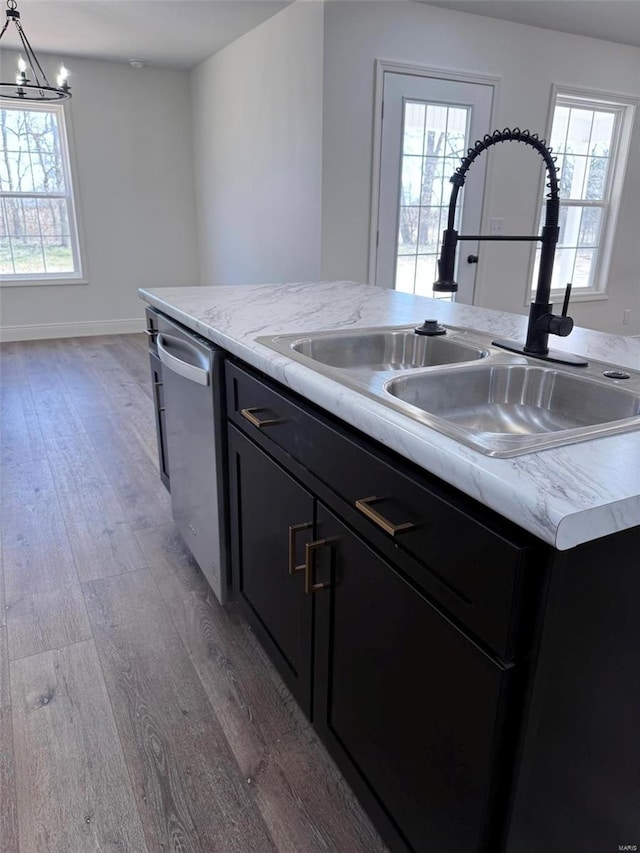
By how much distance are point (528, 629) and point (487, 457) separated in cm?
22

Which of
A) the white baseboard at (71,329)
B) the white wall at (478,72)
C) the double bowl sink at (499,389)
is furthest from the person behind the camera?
the white baseboard at (71,329)

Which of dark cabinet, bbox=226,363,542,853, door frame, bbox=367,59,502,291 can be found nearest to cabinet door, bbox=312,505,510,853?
dark cabinet, bbox=226,363,542,853

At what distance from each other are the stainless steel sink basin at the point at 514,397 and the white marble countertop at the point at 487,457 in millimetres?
185

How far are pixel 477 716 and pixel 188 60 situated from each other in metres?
6.23

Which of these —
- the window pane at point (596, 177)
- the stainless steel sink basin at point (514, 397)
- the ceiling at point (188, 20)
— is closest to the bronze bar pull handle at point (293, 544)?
the stainless steel sink basin at point (514, 397)

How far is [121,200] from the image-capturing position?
605cm

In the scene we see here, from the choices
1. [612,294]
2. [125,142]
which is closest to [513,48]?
[612,294]

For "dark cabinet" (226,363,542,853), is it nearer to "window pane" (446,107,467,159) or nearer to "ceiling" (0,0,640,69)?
"window pane" (446,107,467,159)

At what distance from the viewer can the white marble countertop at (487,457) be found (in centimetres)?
67

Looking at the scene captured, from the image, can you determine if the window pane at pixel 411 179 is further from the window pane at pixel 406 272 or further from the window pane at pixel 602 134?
the window pane at pixel 602 134

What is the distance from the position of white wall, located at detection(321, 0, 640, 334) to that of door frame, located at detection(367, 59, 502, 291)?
0.10 feet

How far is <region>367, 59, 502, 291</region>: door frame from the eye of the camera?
12.7ft

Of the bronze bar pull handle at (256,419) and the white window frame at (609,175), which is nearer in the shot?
the bronze bar pull handle at (256,419)

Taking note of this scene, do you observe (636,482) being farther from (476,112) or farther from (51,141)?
(51,141)
